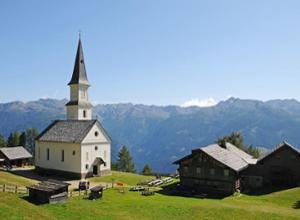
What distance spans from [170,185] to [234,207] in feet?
62.1

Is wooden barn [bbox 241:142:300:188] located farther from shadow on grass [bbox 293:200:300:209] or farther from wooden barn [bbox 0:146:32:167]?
wooden barn [bbox 0:146:32:167]

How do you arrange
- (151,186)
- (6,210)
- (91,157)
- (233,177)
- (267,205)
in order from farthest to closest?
(91,157) → (151,186) → (233,177) → (267,205) → (6,210)

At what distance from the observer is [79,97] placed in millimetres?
77188

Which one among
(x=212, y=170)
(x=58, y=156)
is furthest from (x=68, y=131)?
(x=212, y=170)

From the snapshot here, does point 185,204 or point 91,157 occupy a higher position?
point 91,157

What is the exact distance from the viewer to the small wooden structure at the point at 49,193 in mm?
44156

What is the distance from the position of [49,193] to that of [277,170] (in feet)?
106

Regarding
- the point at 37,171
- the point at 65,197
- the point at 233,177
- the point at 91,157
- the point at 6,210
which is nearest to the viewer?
the point at 6,210

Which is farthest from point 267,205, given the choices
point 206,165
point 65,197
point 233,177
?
point 65,197

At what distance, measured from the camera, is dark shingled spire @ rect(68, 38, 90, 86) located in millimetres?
77625

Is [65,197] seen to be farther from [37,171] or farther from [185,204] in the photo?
[37,171]

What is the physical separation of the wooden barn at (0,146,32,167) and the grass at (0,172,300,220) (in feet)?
111

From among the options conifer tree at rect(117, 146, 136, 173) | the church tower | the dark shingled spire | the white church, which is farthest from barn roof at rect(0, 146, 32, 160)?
conifer tree at rect(117, 146, 136, 173)

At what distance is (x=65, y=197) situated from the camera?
45.5m
